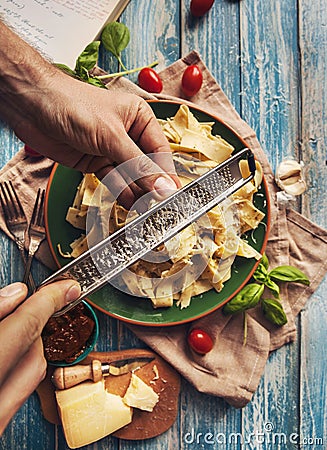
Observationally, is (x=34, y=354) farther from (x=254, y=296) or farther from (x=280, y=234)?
(x=280, y=234)

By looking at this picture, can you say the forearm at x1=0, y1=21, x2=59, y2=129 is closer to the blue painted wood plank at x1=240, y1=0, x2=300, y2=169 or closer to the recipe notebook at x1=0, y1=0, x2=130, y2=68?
the recipe notebook at x1=0, y1=0, x2=130, y2=68

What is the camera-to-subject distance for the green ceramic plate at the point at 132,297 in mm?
2080

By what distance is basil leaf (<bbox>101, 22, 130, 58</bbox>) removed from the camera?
2.23 metres

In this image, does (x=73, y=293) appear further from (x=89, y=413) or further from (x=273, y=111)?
(x=273, y=111)

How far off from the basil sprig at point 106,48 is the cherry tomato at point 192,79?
5.8 inches

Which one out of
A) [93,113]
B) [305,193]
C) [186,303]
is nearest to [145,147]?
[93,113]

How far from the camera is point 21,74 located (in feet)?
5.66

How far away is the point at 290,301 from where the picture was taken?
90.4 inches

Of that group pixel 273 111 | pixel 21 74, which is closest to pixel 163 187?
pixel 21 74

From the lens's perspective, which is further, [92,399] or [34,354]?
[92,399]

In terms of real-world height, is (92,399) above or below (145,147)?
below

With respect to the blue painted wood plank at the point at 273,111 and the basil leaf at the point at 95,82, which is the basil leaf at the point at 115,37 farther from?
the blue painted wood plank at the point at 273,111

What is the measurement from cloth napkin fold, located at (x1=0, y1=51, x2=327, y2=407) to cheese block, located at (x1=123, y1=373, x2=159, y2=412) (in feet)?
0.43

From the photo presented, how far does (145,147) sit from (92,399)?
93 cm
